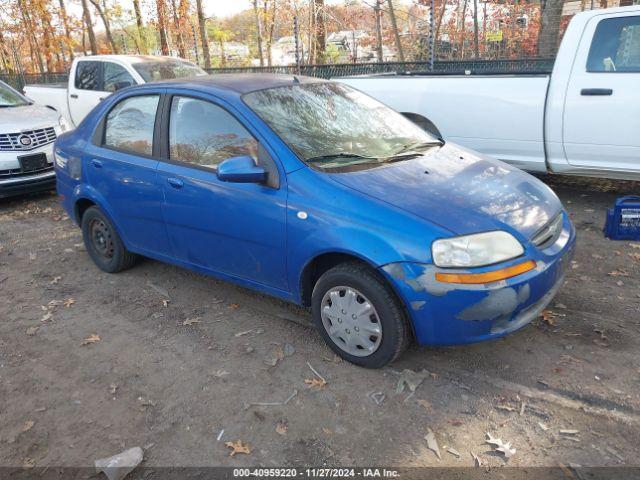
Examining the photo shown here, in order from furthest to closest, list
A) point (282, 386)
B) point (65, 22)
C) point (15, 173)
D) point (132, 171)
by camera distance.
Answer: point (65, 22)
point (15, 173)
point (132, 171)
point (282, 386)

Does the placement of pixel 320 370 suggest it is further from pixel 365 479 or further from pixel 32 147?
pixel 32 147

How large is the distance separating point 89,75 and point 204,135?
22.8 feet

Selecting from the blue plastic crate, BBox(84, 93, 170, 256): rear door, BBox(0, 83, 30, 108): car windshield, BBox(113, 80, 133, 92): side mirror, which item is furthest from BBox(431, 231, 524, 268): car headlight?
BBox(0, 83, 30, 108): car windshield

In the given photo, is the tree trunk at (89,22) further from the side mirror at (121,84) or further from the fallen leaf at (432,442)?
the fallen leaf at (432,442)

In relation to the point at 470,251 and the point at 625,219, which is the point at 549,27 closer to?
the point at 625,219

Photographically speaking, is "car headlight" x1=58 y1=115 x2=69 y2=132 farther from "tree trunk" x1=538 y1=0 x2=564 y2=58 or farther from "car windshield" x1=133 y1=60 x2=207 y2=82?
"tree trunk" x1=538 y1=0 x2=564 y2=58

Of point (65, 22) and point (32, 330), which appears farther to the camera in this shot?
point (65, 22)

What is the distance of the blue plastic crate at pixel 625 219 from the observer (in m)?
4.91

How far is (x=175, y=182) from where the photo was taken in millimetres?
3854

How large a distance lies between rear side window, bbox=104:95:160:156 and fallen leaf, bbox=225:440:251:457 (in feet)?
7.51

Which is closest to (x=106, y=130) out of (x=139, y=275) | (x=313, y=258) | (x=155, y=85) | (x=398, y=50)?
(x=155, y=85)

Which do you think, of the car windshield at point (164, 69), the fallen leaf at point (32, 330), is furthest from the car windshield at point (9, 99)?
the fallen leaf at point (32, 330)

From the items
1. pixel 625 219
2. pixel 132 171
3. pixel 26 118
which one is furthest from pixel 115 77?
pixel 625 219

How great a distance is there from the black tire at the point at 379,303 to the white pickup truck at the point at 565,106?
3.66 m
